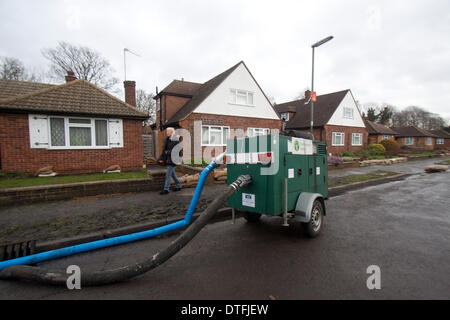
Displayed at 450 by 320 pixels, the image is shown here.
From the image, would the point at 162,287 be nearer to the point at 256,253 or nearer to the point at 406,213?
the point at 256,253

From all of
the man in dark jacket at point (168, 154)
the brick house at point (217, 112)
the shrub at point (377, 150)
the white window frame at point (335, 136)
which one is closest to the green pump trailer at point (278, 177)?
the man in dark jacket at point (168, 154)

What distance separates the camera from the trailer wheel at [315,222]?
12.8 feet

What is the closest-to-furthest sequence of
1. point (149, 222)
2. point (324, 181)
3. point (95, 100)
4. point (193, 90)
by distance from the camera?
point (149, 222)
point (324, 181)
point (95, 100)
point (193, 90)

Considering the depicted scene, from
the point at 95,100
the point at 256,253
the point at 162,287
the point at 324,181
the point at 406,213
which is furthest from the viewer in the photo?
the point at 95,100

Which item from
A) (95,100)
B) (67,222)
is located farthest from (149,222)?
(95,100)

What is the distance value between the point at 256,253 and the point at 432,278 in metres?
2.18

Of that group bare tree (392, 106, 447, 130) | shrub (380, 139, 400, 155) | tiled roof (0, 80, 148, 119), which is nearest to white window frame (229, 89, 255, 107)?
tiled roof (0, 80, 148, 119)

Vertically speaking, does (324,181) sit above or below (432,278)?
above

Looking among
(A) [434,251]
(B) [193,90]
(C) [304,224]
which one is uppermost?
(B) [193,90]

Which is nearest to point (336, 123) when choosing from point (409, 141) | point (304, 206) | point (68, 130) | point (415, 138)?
point (304, 206)

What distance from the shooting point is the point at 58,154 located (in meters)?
9.33

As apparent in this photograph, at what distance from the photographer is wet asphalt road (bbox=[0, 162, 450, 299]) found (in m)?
2.46

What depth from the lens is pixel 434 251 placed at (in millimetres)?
3430

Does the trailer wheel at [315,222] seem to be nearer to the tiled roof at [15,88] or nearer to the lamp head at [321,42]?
the lamp head at [321,42]
